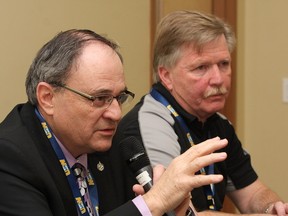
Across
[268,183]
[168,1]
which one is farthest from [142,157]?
[268,183]

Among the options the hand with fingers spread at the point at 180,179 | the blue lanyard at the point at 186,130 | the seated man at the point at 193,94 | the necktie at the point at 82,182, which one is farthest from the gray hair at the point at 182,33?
the hand with fingers spread at the point at 180,179

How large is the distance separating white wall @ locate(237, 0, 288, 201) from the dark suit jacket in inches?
73.0

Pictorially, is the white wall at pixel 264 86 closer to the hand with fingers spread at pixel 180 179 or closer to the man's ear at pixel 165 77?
the man's ear at pixel 165 77

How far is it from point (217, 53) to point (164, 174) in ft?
3.17

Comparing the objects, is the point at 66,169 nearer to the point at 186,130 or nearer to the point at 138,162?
the point at 138,162

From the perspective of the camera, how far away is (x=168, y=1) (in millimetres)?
3059

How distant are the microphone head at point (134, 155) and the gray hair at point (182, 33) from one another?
2.57ft

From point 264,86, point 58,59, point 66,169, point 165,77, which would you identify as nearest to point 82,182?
point 66,169

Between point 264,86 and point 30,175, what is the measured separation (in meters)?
2.15

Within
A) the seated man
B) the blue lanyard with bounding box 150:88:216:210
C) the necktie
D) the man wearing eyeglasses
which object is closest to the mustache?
the seated man

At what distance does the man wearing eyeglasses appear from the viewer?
138cm

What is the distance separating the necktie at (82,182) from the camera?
156 centimetres

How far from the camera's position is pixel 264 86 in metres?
3.25

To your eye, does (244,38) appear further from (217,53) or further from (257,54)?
(217,53)
